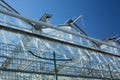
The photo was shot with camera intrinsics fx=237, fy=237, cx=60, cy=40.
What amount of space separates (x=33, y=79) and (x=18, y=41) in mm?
3396

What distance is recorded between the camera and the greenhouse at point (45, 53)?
445cm

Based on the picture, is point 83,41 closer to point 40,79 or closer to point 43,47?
point 43,47

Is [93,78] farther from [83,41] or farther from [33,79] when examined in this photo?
[83,41]

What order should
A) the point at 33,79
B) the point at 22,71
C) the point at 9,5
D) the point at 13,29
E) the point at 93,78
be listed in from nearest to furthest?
the point at 22,71 → the point at 33,79 → the point at 93,78 → the point at 13,29 → the point at 9,5

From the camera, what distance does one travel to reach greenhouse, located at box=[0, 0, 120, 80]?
4.45m

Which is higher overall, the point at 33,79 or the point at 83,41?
the point at 83,41

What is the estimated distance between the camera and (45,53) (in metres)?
4.91

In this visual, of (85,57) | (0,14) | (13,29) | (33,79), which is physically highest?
(0,14)

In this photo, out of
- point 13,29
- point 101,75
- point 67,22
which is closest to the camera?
point 101,75

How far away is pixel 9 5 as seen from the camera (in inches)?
375

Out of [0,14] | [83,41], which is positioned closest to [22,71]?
[0,14]

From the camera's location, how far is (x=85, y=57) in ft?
32.3

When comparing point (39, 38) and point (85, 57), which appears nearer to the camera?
point (39, 38)

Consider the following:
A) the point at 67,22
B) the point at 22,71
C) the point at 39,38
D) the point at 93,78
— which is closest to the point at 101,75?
the point at 93,78
